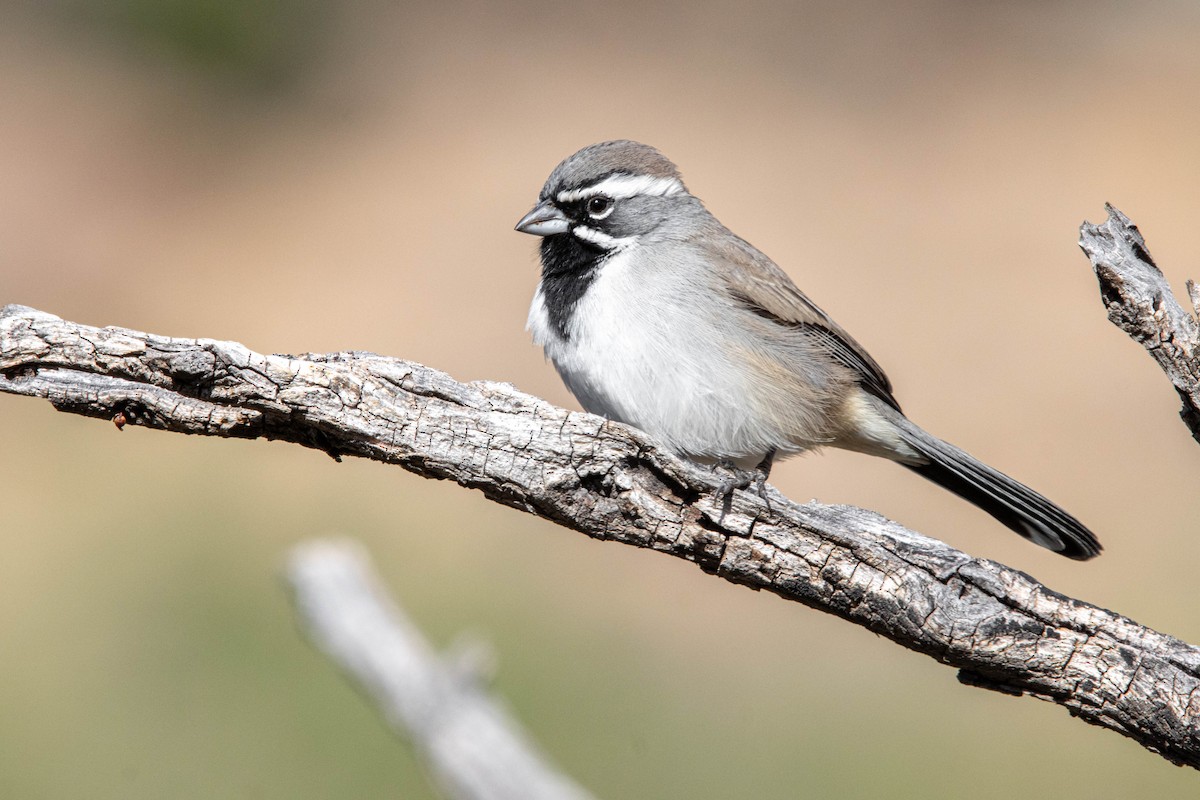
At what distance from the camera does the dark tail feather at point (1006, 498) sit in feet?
15.6

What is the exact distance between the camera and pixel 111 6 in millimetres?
14836

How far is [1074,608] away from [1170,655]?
29 cm

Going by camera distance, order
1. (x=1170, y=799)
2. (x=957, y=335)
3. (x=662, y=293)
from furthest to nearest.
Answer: (x=957, y=335)
(x=1170, y=799)
(x=662, y=293)

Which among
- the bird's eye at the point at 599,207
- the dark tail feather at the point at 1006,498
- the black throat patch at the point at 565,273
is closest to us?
the dark tail feather at the point at 1006,498

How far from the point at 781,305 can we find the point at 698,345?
2.07 feet

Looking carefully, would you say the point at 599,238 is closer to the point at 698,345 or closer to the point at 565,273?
the point at 565,273

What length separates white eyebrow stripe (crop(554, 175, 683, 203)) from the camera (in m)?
5.40

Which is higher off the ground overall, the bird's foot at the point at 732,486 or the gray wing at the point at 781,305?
the gray wing at the point at 781,305

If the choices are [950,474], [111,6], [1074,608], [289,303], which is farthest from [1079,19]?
[1074,608]

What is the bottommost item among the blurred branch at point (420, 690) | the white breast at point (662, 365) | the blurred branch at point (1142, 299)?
the blurred branch at point (420, 690)

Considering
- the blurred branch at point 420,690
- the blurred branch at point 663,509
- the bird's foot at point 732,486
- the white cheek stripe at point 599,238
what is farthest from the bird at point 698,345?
the blurred branch at point 420,690

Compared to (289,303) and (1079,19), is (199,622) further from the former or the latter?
(1079,19)

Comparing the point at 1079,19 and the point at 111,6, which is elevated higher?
the point at 1079,19

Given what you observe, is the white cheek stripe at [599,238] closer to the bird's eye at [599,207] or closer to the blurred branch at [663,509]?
the bird's eye at [599,207]
